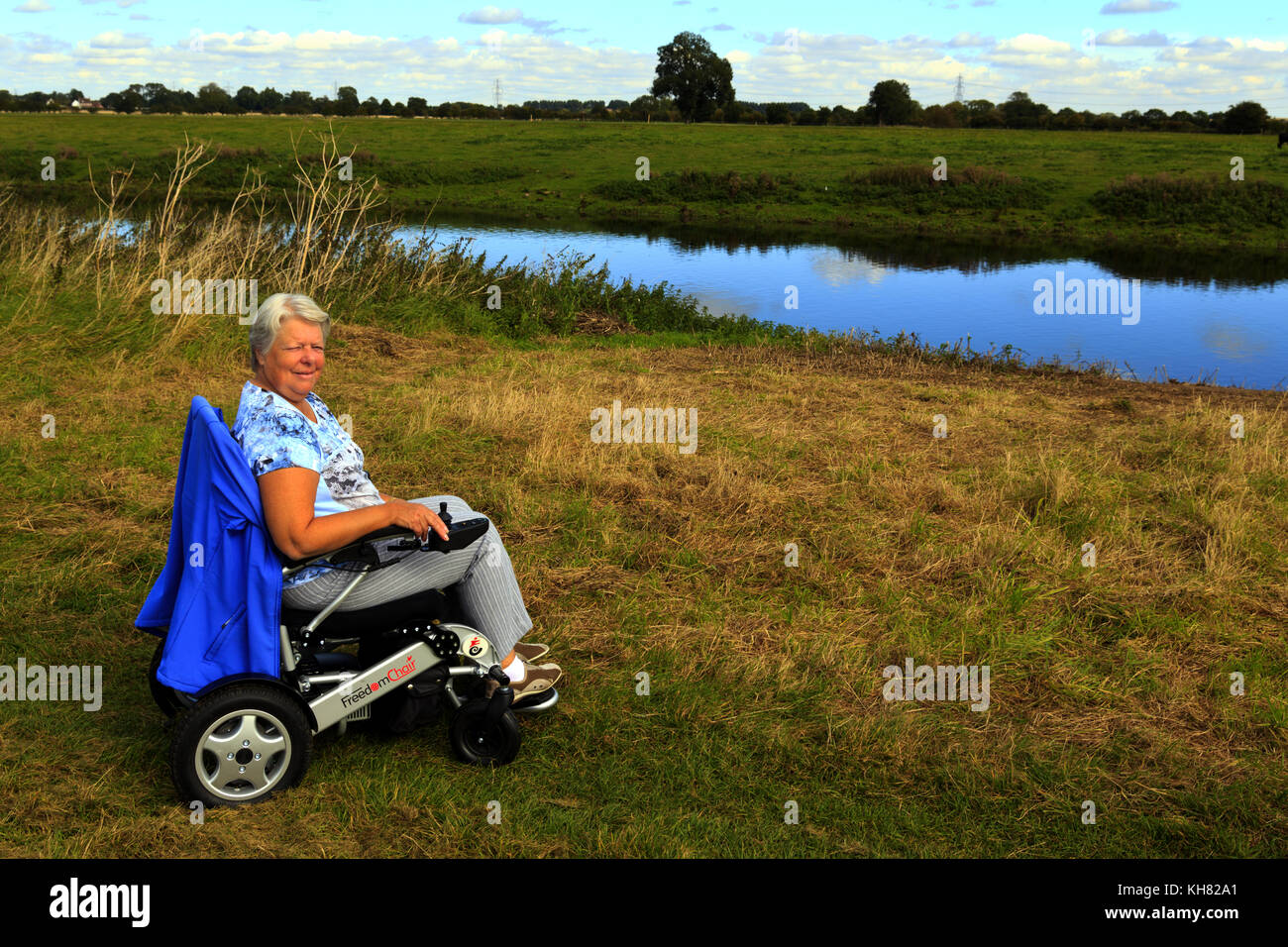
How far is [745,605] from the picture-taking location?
209 inches

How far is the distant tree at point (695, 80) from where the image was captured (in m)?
78.5

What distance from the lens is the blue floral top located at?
10.7 ft

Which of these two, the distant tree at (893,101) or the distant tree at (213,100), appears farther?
the distant tree at (213,100)

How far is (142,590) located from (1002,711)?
13.7ft

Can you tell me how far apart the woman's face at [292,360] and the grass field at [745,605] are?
4.47 feet

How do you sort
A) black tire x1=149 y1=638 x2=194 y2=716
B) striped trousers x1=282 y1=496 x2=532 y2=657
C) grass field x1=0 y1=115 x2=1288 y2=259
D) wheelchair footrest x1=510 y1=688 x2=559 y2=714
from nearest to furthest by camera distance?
striped trousers x1=282 y1=496 x2=532 y2=657 → black tire x1=149 y1=638 x2=194 y2=716 → wheelchair footrest x1=510 y1=688 x2=559 y2=714 → grass field x1=0 y1=115 x2=1288 y2=259

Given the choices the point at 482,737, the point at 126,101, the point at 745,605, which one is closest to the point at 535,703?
the point at 482,737

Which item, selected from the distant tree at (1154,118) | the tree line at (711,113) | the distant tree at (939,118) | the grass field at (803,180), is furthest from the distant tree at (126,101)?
the distant tree at (1154,118)

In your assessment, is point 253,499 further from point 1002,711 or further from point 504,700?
point 1002,711

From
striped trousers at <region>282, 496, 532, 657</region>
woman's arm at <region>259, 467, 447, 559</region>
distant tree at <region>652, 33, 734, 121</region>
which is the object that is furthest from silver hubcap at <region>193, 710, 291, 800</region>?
distant tree at <region>652, 33, 734, 121</region>

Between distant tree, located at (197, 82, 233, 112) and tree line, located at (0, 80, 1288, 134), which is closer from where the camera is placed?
tree line, located at (0, 80, 1288, 134)

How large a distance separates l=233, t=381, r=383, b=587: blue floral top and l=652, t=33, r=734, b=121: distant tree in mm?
78767

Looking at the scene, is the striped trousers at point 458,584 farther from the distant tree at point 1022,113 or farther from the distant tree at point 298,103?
the distant tree at point 298,103

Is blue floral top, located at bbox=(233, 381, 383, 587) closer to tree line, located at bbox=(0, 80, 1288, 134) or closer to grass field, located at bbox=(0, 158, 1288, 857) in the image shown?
grass field, located at bbox=(0, 158, 1288, 857)
